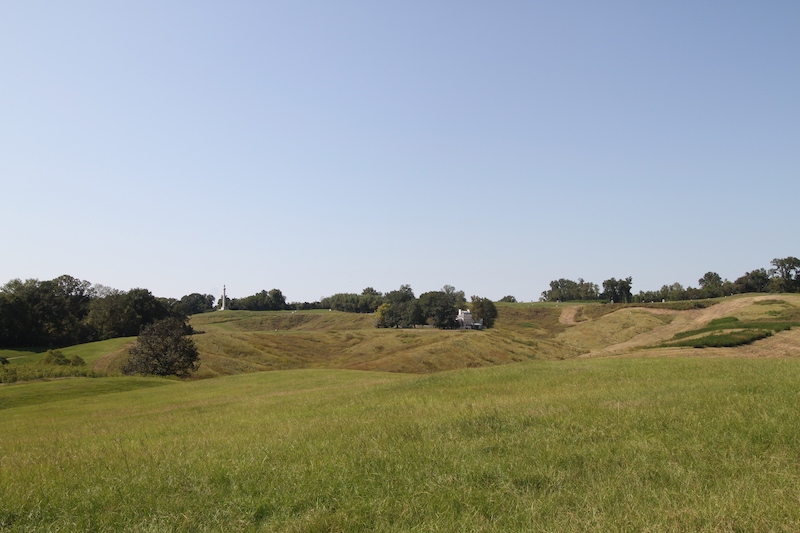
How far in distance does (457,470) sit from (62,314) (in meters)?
130

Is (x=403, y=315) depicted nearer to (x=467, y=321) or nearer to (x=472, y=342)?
(x=467, y=321)

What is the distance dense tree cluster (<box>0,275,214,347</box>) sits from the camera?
10119 centimetres

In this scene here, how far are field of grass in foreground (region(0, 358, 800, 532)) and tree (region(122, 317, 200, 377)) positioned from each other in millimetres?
59370

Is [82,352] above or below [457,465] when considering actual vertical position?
above

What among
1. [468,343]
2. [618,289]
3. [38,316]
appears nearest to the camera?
[468,343]

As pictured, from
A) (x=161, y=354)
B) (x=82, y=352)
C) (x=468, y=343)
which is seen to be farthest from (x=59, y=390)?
(x=468, y=343)

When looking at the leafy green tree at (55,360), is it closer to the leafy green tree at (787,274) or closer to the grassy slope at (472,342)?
the grassy slope at (472,342)

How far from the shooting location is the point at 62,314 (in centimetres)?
11325

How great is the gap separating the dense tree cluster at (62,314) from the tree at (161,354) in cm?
4462

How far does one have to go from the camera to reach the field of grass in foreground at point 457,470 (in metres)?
6.52

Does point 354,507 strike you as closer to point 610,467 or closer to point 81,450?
point 610,467

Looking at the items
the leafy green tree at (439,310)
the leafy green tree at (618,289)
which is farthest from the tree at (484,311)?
the leafy green tree at (618,289)

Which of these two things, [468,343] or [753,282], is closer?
[468,343]

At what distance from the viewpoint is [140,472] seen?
31.4 feet
